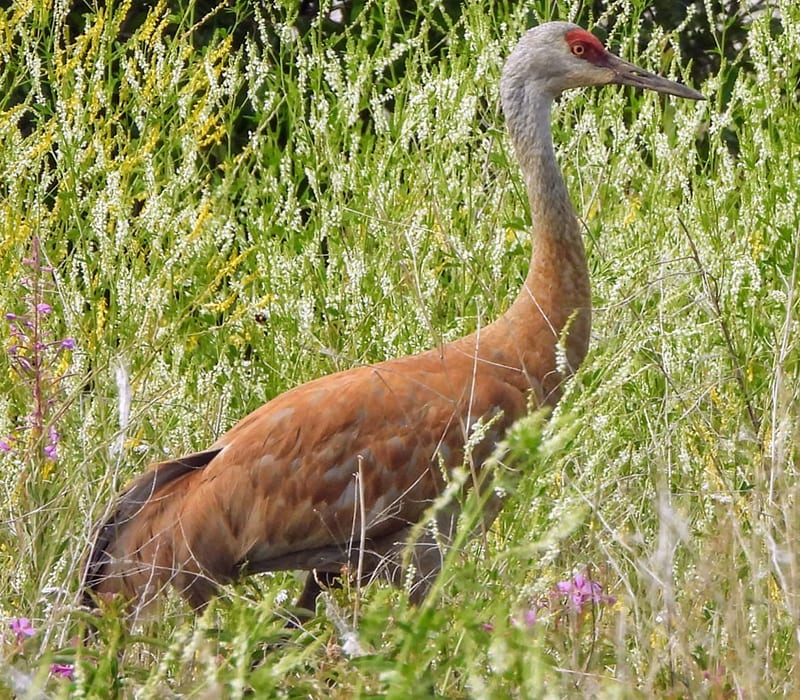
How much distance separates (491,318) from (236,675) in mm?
2654

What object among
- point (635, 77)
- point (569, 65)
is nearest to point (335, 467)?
point (569, 65)

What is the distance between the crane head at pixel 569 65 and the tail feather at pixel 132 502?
4.69ft

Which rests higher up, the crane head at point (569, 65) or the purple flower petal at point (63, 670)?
the crane head at point (569, 65)

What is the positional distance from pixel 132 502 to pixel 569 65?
5.89 ft

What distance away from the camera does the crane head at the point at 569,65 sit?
4.61m

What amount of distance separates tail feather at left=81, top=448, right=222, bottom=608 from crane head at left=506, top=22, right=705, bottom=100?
1.43 metres

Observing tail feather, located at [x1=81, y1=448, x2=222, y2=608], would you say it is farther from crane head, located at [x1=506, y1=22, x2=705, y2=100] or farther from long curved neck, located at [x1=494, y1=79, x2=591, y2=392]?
crane head, located at [x1=506, y1=22, x2=705, y2=100]

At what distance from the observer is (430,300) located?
456cm

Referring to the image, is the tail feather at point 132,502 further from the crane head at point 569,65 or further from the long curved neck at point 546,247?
the crane head at point 569,65

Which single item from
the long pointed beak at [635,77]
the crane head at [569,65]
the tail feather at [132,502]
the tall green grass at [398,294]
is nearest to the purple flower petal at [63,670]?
the tall green grass at [398,294]

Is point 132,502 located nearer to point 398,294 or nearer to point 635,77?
point 398,294

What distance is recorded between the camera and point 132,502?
3.89 metres

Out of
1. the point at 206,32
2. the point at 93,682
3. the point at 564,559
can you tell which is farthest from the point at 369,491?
the point at 206,32

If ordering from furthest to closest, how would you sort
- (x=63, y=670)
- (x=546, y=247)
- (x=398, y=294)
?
(x=398, y=294) → (x=546, y=247) → (x=63, y=670)
